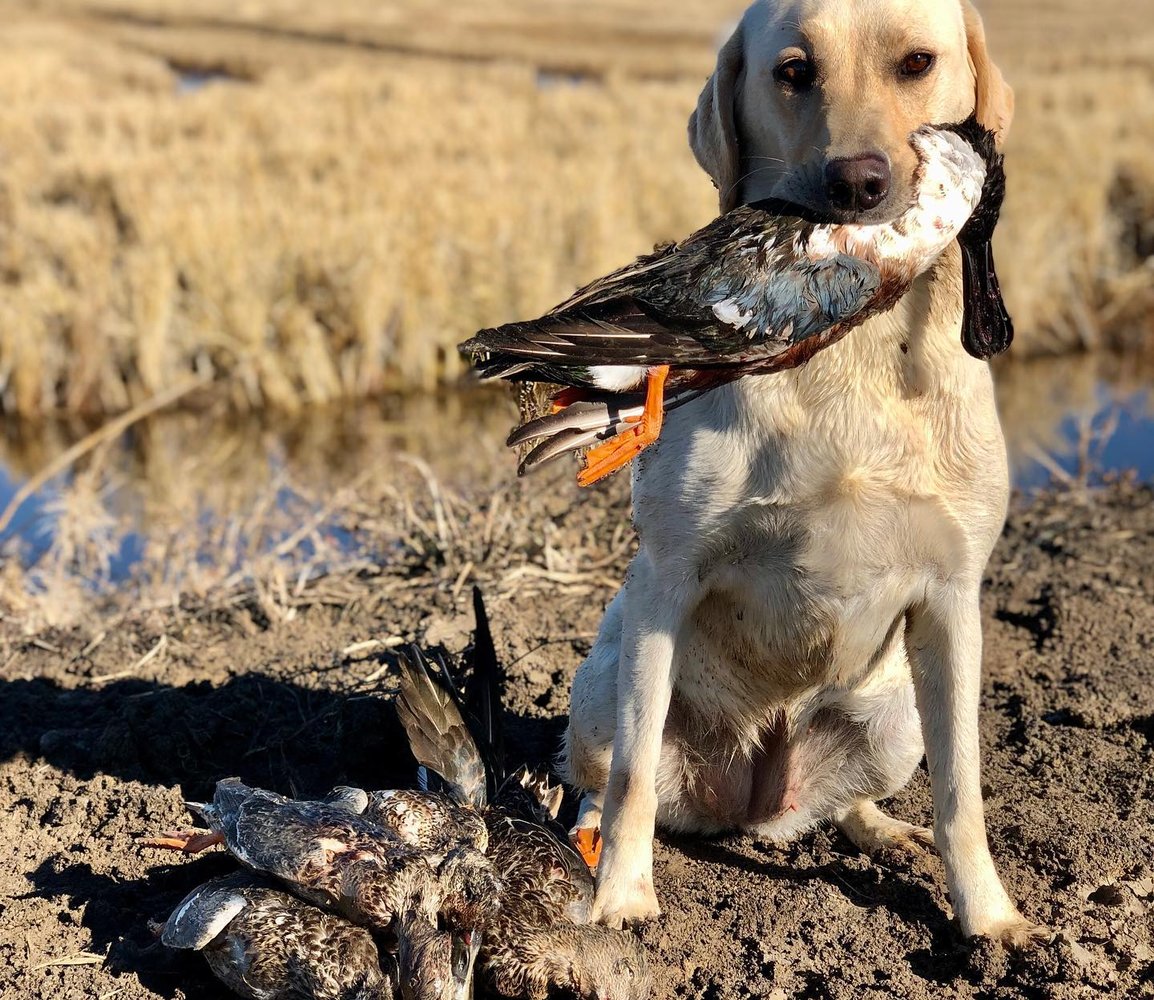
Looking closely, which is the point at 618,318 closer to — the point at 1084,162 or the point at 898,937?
the point at 898,937

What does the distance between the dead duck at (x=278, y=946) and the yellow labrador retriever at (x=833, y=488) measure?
0.68m

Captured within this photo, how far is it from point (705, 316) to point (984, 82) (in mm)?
1128

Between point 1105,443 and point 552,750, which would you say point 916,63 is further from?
point 1105,443

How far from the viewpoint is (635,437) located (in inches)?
114

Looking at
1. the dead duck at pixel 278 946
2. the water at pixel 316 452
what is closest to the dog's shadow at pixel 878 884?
the dead duck at pixel 278 946

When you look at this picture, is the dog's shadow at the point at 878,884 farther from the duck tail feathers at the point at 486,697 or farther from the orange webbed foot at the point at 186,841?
the orange webbed foot at the point at 186,841

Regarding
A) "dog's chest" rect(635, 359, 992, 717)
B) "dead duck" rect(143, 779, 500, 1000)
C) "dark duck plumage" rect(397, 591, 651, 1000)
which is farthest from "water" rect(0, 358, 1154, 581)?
"dead duck" rect(143, 779, 500, 1000)

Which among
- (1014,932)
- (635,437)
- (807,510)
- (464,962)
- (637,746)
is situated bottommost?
(1014,932)

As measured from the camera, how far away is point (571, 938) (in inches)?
118

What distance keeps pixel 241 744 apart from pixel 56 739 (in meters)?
0.55

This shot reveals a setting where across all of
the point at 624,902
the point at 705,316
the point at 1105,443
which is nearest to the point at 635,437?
the point at 705,316

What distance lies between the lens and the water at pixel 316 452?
7242 mm

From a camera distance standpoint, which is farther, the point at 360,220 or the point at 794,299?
the point at 360,220

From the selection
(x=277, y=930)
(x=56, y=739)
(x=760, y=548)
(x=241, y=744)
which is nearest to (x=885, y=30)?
(x=760, y=548)
